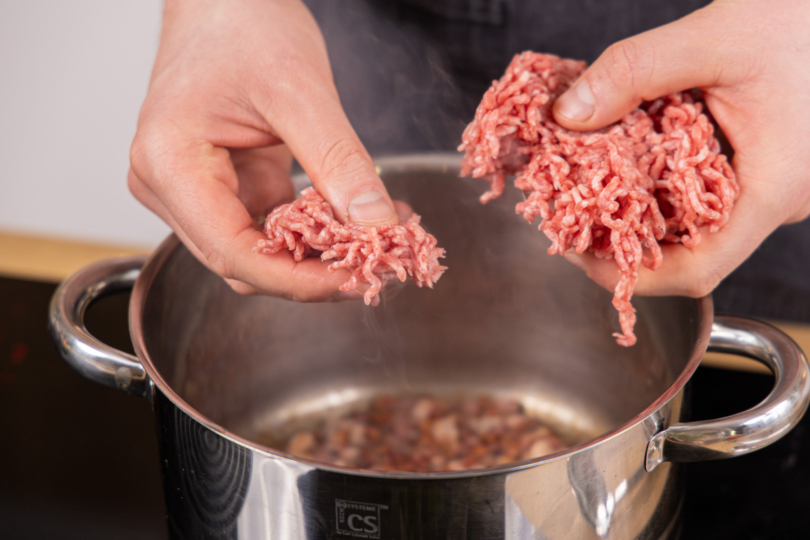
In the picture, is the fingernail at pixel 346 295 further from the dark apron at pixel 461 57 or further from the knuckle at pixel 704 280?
the dark apron at pixel 461 57

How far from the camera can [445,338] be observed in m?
1.21

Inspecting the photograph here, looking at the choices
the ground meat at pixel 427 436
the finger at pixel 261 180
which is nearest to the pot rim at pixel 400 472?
the finger at pixel 261 180

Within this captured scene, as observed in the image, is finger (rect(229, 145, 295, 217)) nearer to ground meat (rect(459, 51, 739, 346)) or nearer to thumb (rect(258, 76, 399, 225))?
thumb (rect(258, 76, 399, 225))

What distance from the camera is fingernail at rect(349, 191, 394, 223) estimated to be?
73cm

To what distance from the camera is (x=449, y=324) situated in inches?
47.1

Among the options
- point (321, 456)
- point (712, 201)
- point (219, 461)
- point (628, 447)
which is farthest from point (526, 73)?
point (321, 456)

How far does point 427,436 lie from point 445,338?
0.17 metres

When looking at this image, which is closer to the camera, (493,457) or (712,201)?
(712,201)

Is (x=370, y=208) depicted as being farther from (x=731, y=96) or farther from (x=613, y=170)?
(x=731, y=96)

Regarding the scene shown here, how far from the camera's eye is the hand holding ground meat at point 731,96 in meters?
0.75

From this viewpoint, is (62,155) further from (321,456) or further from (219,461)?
(219,461)

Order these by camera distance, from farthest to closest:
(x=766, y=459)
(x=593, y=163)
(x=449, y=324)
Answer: (x=449, y=324)
(x=766, y=459)
(x=593, y=163)

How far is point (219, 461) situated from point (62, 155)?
1606 mm

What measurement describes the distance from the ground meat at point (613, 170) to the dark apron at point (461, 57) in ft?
1.48
